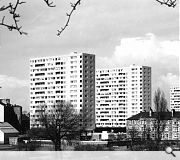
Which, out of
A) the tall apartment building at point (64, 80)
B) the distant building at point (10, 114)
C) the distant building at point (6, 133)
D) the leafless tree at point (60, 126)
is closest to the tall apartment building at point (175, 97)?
the tall apartment building at point (64, 80)

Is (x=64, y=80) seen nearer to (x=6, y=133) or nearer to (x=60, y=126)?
(x=6, y=133)

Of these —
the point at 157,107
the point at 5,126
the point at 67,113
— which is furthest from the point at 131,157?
the point at 5,126

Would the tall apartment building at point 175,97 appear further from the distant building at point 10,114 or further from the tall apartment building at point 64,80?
the distant building at point 10,114

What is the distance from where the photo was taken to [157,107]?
1107 inches

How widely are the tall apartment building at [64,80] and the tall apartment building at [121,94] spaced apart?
16.4 feet

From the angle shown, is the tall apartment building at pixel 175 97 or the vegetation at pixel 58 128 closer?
the vegetation at pixel 58 128

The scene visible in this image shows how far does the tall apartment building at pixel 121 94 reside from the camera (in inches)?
2479

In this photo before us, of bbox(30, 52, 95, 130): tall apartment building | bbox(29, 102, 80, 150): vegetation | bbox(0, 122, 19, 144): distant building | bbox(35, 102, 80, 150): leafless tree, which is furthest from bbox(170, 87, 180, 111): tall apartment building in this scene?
bbox(35, 102, 80, 150): leafless tree

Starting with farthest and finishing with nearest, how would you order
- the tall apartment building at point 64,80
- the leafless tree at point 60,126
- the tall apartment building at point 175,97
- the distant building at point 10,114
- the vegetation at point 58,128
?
the tall apartment building at point 175,97 < the tall apartment building at point 64,80 < the distant building at point 10,114 < the leafless tree at point 60,126 < the vegetation at point 58,128

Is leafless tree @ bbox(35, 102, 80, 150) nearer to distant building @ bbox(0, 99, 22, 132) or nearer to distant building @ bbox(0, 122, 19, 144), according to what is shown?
distant building @ bbox(0, 122, 19, 144)

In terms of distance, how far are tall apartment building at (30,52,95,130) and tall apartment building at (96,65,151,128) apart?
5002 mm

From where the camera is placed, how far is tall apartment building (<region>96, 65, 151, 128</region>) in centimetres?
6297

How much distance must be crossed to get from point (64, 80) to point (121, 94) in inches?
373

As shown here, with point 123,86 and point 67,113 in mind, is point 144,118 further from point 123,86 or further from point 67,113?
point 123,86
